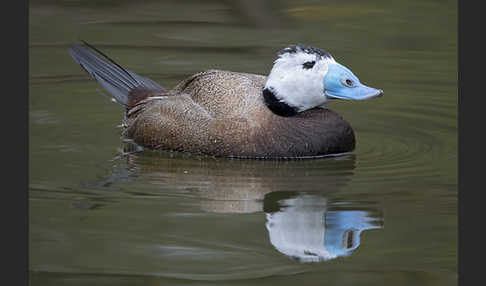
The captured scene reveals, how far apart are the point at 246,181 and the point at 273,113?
0.81 meters

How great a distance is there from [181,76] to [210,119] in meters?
2.51

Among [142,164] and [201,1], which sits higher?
[201,1]

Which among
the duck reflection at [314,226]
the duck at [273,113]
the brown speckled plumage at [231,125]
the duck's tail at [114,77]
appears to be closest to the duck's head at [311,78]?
the duck at [273,113]

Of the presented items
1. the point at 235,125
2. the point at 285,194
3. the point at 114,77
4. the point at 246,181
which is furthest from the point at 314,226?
the point at 114,77

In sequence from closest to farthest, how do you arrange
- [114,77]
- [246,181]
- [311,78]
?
[246,181]
[311,78]
[114,77]

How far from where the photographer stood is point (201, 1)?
1380 centimetres

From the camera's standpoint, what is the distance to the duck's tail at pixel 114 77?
9.24 meters

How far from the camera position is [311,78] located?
8094mm

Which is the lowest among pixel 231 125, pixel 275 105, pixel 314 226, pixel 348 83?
pixel 314 226

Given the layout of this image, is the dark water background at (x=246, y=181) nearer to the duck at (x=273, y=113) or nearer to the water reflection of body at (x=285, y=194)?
the water reflection of body at (x=285, y=194)

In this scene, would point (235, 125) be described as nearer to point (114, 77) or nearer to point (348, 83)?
point (348, 83)

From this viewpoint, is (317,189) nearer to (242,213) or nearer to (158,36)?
(242,213)

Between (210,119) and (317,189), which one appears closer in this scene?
(317,189)

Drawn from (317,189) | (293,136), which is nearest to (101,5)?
(293,136)
